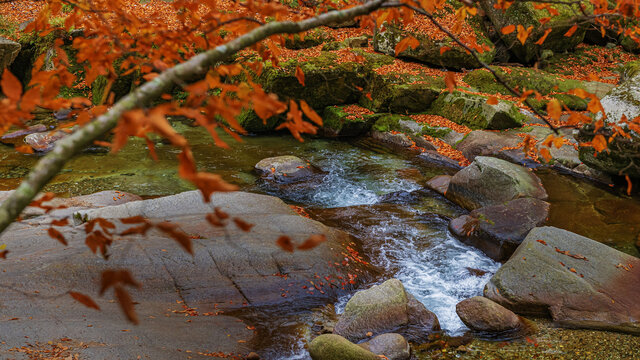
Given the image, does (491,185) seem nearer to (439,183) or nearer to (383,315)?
(439,183)

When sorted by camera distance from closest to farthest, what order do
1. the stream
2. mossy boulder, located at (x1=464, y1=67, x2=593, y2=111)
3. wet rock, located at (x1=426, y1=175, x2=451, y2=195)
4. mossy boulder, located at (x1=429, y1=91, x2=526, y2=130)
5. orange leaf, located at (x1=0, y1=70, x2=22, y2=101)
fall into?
orange leaf, located at (x1=0, y1=70, x2=22, y2=101), the stream, wet rock, located at (x1=426, y1=175, x2=451, y2=195), mossy boulder, located at (x1=429, y1=91, x2=526, y2=130), mossy boulder, located at (x1=464, y1=67, x2=593, y2=111)

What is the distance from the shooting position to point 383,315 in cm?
552

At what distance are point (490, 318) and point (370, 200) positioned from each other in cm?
480

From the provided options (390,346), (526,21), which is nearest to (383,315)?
(390,346)

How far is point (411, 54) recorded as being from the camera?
1650 centimetres

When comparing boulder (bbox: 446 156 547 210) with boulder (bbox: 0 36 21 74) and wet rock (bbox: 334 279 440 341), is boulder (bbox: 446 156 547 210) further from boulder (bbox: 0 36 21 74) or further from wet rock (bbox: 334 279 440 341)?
boulder (bbox: 0 36 21 74)

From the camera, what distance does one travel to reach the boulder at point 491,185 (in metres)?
9.07

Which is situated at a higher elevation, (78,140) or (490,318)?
(78,140)

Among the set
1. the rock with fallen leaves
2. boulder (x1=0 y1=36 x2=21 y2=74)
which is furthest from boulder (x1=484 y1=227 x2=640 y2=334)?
boulder (x1=0 y1=36 x2=21 y2=74)

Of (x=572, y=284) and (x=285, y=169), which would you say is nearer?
(x=572, y=284)

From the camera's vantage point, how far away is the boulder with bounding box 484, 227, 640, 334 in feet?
18.4

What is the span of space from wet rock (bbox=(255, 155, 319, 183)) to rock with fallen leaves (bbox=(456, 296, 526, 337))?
20.2ft

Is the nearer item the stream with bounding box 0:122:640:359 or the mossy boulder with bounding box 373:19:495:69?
the stream with bounding box 0:122:640:359

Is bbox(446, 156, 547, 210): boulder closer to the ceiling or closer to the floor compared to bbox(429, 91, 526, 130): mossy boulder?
closer to the floor
